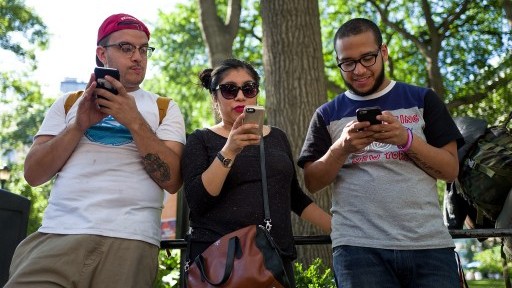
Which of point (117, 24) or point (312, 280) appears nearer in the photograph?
point (117, 24)

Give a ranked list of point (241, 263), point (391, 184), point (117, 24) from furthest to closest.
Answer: point (117, 24), point (391, 184), point (241, 263)

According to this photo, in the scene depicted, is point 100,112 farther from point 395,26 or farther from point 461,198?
point 395,26

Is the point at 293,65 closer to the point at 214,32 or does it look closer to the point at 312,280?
the point at 312,280

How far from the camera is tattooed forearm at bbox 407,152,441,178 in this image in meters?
2.70

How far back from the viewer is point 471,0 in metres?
17.4

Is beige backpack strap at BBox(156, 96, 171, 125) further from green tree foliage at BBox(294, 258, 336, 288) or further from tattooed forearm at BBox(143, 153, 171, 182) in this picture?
green tree foliage at BBox(294, 258, 336, 288)

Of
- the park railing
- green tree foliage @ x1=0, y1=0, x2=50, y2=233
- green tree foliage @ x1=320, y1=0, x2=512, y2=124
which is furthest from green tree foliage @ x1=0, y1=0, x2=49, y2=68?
the park railing

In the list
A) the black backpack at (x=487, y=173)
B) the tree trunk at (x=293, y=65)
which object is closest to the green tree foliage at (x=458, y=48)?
the tree trunk at (x=293, y=65)

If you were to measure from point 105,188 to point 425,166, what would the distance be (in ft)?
4.94

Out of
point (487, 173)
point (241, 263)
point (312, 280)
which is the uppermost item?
point (487, 173)

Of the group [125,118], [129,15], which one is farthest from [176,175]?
[129,15]

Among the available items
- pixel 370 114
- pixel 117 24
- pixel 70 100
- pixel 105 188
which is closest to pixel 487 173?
pixel 370 114

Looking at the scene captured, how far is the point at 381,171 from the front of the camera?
2766 mm

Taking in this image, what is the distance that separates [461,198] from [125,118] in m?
2.09
